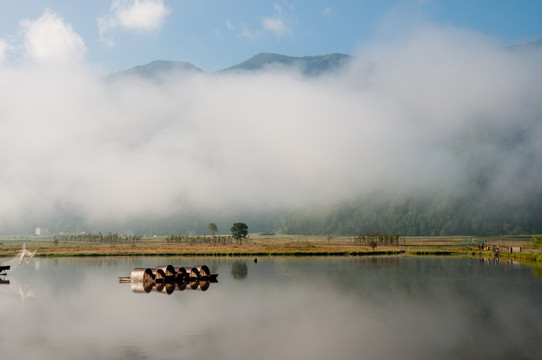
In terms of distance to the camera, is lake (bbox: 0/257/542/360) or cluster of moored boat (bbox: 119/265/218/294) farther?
cluster of moored boat (bbox: 119/265/218/294)

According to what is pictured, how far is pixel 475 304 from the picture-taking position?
37219mm

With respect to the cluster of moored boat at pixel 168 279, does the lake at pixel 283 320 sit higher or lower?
lower

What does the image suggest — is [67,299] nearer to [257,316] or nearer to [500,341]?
[257,316]

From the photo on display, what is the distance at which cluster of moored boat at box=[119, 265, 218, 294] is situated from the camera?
49.5 meters

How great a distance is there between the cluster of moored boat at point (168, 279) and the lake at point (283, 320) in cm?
151

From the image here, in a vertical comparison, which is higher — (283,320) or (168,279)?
(168,279)

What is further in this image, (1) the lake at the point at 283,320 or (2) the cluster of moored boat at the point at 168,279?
(2) the cluster of moored boat at the point at 168,279

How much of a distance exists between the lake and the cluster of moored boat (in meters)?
1.51

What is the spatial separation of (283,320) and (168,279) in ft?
81.6

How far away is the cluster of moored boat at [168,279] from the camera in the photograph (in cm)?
4953

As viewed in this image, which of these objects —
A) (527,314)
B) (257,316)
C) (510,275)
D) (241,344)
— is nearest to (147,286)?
(257,316)

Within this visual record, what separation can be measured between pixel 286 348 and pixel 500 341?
11.4 meters

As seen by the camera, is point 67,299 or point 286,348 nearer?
point 286,348

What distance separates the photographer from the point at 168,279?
53.7 metres
